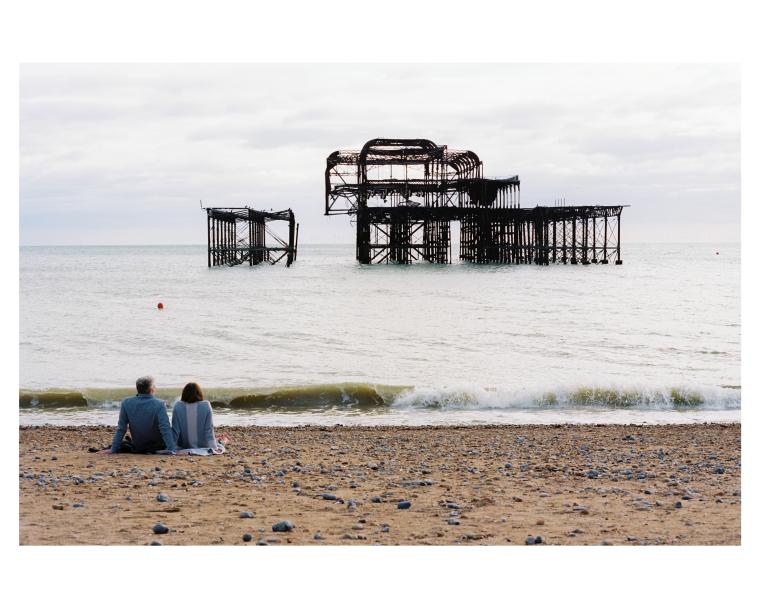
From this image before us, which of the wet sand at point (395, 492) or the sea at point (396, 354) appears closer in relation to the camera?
the wet sand at point (395, 492)

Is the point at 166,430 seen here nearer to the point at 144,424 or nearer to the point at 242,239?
the point at 144,424

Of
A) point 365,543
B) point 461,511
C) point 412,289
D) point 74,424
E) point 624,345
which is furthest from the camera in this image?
point 412,289

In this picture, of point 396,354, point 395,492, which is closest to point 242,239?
point 396,354

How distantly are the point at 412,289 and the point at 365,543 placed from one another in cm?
3192

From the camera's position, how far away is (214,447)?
887 cm

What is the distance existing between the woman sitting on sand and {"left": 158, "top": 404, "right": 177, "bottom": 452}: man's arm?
10cm

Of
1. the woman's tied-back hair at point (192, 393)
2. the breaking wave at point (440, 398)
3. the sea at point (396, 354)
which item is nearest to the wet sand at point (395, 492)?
the woman's tied-back hair at point (192, 393)

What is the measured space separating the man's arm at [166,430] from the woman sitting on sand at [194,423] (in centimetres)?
10

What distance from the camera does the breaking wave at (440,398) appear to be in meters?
13.7

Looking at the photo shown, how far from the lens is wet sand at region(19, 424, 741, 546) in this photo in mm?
5934

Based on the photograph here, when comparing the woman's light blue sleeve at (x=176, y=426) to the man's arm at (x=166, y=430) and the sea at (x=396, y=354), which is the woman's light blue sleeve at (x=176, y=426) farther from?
the sea at (x=396, y=354)
